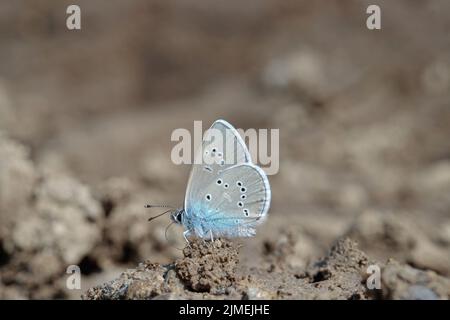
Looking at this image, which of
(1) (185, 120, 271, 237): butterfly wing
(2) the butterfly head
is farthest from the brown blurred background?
(2) the butterfly head

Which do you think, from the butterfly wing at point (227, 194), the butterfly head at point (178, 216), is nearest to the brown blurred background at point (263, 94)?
the butterfly wing at point (227, 194)

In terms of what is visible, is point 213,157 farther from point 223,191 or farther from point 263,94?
point 263,94

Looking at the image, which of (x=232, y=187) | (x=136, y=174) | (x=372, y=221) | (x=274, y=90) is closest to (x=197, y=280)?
(x=232, y=187)

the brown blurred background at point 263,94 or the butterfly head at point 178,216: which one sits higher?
the brown blurred background at point 263,94

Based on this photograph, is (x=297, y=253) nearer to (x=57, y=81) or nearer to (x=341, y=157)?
(x=341, y=157)

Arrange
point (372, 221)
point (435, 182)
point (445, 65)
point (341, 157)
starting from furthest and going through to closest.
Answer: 1. point (445, 65)
2. point (341, 157)
3. point (435, 182)
4. point (372, 221)

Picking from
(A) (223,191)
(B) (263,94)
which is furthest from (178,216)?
(B) (263,94)

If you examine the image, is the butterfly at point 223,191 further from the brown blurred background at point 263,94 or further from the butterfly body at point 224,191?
the brown blurred background at point 263,94
